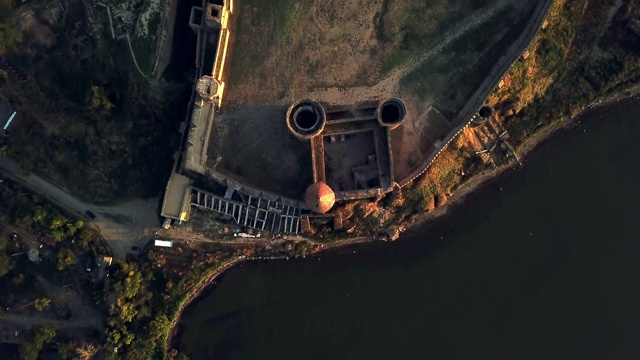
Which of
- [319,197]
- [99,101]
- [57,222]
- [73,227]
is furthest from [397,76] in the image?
[57,222]

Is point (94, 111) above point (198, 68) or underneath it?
underneath

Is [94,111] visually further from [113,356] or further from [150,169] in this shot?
[113,356]

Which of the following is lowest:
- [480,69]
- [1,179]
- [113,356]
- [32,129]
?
[113,356]

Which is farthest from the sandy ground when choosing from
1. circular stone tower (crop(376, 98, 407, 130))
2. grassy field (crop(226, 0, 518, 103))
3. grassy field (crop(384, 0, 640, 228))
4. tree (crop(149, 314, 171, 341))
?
circular stone tower (crop(376, 98, 407, 130))

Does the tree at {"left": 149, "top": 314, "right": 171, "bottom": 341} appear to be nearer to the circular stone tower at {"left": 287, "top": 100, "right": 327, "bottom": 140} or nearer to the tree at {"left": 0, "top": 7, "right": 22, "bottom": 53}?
the circular stone tower at {"left": 287, "top": 100, "right": 327, "bottom": 140}

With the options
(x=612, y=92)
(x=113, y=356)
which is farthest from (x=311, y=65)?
(x=113, y=356)

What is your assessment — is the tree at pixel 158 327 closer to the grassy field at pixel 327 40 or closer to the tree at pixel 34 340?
the tree at pixel 34 340
